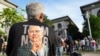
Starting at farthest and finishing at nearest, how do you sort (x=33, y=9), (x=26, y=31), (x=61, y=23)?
1. (x=61, y=23)
2. (x=26, y=31)
3. (x=33, y=9)

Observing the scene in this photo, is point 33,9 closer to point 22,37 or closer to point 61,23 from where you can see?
point 22,37

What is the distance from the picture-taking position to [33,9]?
4477 mm

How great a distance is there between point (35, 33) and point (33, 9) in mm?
365

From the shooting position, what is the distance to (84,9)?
290ft

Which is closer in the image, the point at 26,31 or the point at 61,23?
the point at 26,31

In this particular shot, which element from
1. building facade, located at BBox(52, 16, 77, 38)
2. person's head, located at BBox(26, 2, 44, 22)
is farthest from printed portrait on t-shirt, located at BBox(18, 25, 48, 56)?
building facade, located at BBox(52, 16, 77, 38)

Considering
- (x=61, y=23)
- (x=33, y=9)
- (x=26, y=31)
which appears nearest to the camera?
(x=33, y=9)

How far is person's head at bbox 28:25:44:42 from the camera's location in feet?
15.0

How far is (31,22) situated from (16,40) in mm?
344

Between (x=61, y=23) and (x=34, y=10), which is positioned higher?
(x=61, y=23)

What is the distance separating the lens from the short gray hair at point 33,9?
4481mm

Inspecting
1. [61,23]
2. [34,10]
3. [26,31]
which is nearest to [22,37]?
[26,31]

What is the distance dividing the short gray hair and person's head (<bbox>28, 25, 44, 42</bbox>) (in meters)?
0.20

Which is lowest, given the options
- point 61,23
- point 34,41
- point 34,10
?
point 34,41
